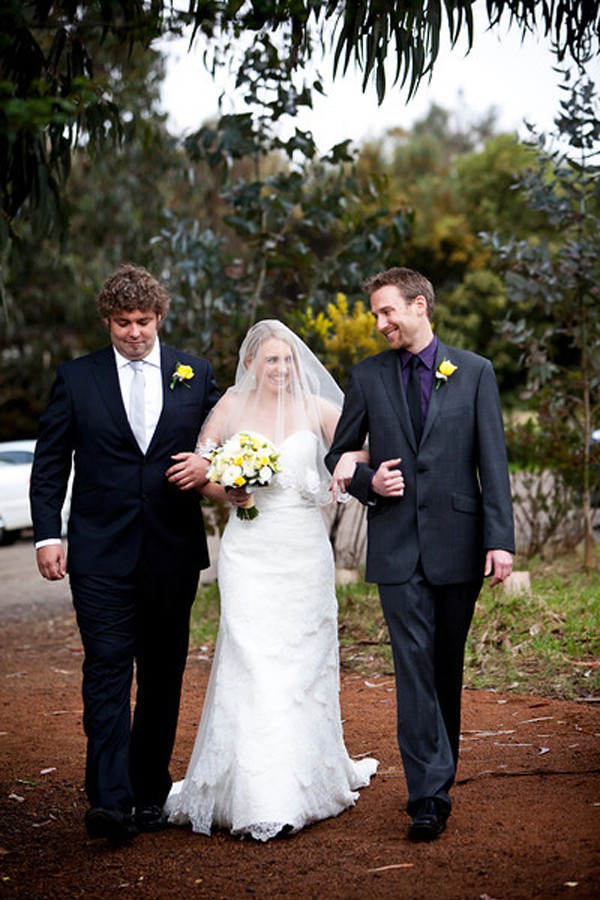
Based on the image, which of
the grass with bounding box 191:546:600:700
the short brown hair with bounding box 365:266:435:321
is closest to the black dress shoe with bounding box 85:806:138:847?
the short brown hair with bounding box 365:266:435:321

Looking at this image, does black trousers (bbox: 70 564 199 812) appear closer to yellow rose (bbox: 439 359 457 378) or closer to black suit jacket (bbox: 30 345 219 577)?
black suit jacket (bbox: 30 345 219 577)

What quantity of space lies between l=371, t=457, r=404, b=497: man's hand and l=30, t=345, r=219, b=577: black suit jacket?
954 millimetres

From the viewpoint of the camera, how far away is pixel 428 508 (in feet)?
16.5

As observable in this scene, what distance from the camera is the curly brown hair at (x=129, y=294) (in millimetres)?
5188

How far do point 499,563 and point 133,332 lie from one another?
72.8 inches

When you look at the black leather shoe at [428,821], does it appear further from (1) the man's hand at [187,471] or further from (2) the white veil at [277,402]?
(1) the man's hand at [187,471]

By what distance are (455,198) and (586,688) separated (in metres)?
32.7

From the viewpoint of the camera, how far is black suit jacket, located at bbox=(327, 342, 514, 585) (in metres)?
4.99

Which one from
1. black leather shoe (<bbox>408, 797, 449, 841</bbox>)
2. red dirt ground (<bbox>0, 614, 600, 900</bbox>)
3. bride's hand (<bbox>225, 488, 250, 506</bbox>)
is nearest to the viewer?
red dirt ground (<bbox>0, 614, 600, 900</bbox>)

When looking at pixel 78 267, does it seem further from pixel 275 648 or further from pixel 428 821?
pixel 428 821

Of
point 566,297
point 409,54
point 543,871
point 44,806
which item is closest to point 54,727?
point 44,806

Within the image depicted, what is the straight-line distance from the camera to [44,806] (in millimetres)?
5656

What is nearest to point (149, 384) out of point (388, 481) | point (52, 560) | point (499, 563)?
point (52, 560)

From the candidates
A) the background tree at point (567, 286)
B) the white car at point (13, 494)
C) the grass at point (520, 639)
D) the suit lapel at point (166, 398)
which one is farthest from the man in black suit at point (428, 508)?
the white car at point (13, 494)
